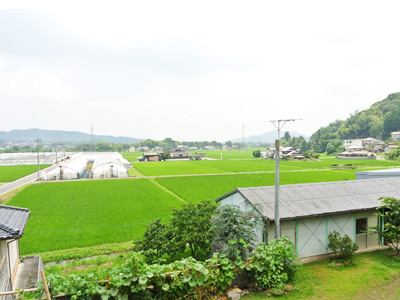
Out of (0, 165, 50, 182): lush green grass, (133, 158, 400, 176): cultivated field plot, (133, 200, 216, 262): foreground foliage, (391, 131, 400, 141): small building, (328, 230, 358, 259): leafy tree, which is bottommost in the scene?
(133, 158, 400, 176): cultivated field plot

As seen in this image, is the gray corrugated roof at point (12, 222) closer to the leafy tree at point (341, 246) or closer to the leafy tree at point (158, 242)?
the leafy tree at point (158, 242)

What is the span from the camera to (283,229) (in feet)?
37.8

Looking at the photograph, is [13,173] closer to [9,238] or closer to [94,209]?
[94,209]

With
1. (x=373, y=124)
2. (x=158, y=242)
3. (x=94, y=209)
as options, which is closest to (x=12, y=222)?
(x=158, y=242)

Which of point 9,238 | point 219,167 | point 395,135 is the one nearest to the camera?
point 9,238

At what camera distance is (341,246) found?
11.3m

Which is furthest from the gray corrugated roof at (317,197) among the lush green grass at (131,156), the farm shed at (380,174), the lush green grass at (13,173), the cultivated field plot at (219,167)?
the lush green grass at (131,156)

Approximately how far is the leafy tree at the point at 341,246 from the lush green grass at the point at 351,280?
0.54 metres

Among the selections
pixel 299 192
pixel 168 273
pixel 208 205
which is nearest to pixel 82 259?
pixel 208 205

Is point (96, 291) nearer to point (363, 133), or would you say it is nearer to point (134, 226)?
point (134, 226)

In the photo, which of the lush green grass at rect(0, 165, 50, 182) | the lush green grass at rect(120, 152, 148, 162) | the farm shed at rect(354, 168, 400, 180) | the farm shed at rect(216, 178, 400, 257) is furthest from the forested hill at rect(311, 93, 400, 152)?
the lush green grass at rect(0, 165, 50, 182)

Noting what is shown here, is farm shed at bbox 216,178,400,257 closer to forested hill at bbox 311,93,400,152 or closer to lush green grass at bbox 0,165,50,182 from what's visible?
lush green grass at bbox 0,165,50,182

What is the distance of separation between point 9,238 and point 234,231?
22.8 feet

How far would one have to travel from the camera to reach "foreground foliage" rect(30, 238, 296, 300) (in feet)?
22.7
